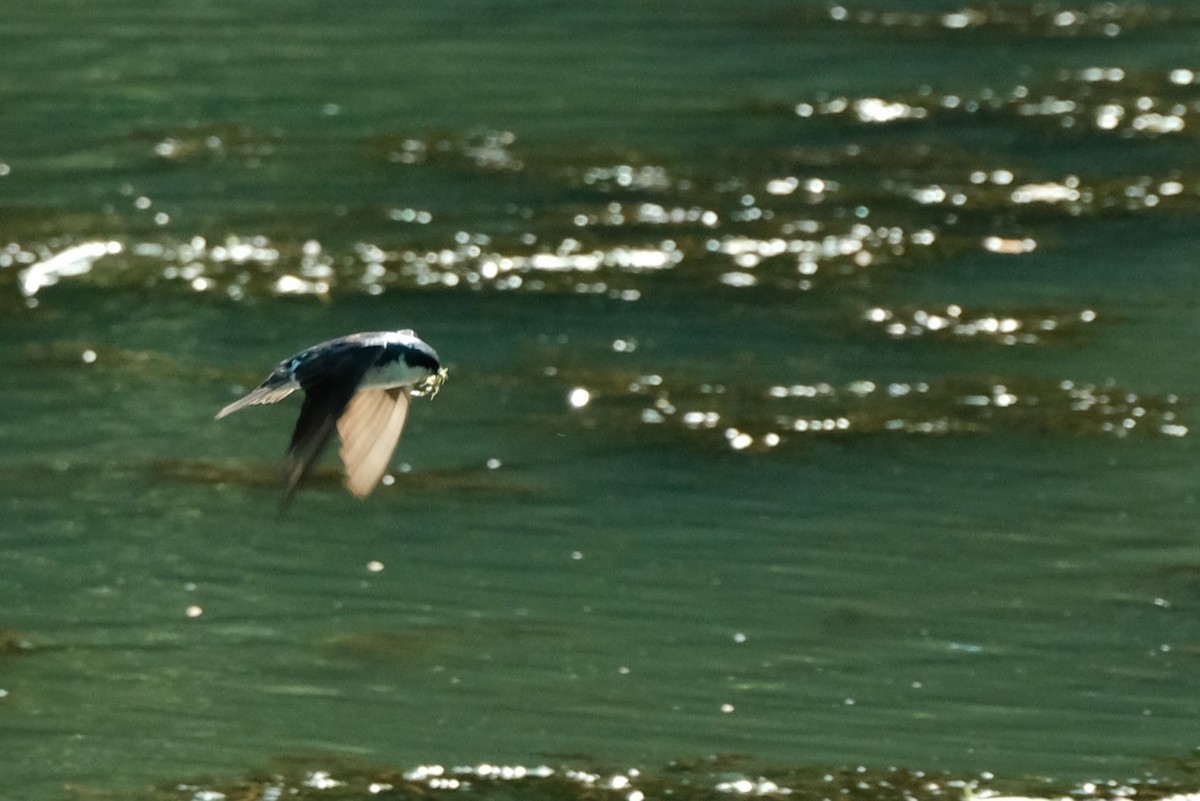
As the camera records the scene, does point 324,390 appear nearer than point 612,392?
Yes

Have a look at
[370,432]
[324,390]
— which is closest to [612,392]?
[370,432]

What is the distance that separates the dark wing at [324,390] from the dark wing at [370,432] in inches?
1.1

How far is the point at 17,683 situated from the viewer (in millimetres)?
4887

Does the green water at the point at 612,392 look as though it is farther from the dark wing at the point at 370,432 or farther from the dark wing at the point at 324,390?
the dark wing at the point at 324,390

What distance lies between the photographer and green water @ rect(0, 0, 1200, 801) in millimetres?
4832

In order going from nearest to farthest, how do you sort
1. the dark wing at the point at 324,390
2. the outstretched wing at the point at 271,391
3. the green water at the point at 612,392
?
the dark wing at the point at 324,390 < the outstretched wing at the point at 271,391 < the green water at the point at 612,392

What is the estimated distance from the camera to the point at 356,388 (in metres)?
3.77

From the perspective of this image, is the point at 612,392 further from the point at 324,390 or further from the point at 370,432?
the point at 324,390


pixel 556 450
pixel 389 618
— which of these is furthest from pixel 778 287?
pixel 389 618

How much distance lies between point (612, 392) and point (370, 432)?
279 cm

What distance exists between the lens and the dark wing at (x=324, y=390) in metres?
3.65

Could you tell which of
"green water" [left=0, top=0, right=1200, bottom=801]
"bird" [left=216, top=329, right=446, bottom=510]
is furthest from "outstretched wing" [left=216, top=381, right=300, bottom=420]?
"green water" [left=0, top=0, right=1200, bottom=801]

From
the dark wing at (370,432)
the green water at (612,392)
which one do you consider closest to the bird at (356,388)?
the dark wing at (370,432)

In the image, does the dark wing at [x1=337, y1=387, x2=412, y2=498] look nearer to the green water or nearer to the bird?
the bird
